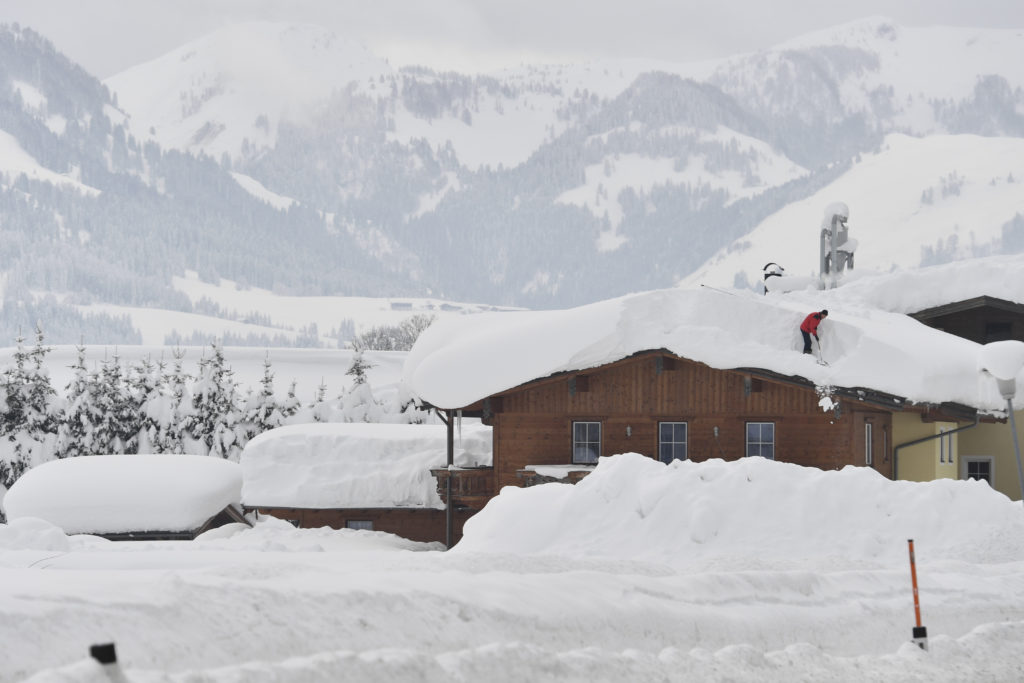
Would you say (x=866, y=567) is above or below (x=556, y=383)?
below

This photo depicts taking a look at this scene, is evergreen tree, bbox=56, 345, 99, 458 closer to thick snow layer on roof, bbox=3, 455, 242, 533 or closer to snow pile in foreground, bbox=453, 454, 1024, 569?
thick snow layer on roof, bbox=3, 455, 242, 533

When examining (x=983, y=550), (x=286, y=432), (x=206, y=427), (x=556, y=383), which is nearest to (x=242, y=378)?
(x=206, y=427)

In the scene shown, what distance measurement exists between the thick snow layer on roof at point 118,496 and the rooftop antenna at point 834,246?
2148cm

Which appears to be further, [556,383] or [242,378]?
[242,378]

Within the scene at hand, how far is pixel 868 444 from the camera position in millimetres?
27281

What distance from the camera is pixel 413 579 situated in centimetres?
1077

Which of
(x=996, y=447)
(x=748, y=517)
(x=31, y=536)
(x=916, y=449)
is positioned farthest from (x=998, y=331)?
(x=31, y=536)

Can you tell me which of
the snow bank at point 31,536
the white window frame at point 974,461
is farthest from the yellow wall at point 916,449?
the snow bank at point 31,536

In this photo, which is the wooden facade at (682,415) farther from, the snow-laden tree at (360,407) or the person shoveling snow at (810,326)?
the snow-laden tree at (360,407)

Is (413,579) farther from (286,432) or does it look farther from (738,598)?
(286,432)

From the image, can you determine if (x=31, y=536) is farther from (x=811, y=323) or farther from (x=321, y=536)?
(x=811, y=323)

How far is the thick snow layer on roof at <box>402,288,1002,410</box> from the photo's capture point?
26.3 m

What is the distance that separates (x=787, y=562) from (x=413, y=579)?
588 cm

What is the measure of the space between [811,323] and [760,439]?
9.32 ft
